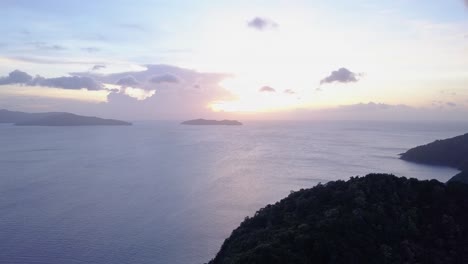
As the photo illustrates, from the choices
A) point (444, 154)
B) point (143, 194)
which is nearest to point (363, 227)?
point (143, 194)

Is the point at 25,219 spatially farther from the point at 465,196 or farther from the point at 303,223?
the point at 465,196

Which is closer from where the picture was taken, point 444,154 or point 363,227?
point 363,227

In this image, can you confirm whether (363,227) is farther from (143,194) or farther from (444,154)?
(444,154)

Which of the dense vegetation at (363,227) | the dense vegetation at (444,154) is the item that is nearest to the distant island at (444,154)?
the dense vegetation at (444,154)

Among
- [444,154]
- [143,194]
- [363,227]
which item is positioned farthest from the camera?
[444,154]

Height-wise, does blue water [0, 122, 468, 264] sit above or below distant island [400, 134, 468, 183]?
below

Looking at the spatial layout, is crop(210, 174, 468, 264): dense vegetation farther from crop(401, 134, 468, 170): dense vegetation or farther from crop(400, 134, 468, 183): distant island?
crop(401, 134, 468, 170): dense vegetation

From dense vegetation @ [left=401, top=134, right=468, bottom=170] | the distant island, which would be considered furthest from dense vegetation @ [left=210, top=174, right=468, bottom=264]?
dense vegetation @ [left=401, top=134, right=468, bottom=170]

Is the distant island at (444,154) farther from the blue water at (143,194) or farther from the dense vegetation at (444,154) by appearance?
the blue water at (143,194)
